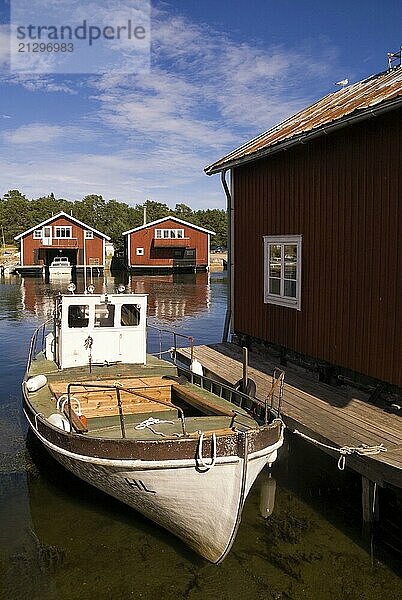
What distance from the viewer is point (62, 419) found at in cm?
813

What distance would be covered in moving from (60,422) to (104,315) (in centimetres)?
323

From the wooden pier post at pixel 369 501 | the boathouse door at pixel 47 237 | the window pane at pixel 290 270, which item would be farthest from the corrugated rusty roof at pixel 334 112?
the boathouse door at pixel 47 237

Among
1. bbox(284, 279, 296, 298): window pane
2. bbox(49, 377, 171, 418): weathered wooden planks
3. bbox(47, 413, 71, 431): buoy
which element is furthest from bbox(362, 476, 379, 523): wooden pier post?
bbox(284, 279, 296, 298): window pane

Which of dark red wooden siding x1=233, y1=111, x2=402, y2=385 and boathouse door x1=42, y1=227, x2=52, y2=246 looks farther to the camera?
boathouse door x1=42, y1=227, x2=52, y2=246

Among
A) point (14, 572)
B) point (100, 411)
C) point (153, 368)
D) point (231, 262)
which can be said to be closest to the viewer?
point (14, 572)

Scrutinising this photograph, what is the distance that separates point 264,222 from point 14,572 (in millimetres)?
8934

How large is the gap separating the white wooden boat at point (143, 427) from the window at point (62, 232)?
44666 mm

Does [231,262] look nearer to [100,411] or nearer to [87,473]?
[100,411]

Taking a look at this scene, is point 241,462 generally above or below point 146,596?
above

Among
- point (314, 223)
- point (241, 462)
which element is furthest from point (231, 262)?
point (241, 462)

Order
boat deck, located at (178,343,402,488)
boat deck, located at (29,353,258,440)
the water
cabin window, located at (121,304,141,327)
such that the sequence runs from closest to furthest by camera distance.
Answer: the water, boat deck, located at (178,343,402,488), boat deck, located at (29,353,258,440), cabin window, located at (121,304,141,327)

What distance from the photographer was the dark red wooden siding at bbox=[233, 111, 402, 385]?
9.16 metres

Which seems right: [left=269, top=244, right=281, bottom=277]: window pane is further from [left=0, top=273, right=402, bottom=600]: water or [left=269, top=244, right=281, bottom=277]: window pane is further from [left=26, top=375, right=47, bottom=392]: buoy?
[left=26, top=375, right=47, bottom=392]: buoy

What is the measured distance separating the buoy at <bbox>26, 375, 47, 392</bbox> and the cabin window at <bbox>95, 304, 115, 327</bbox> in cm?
155
